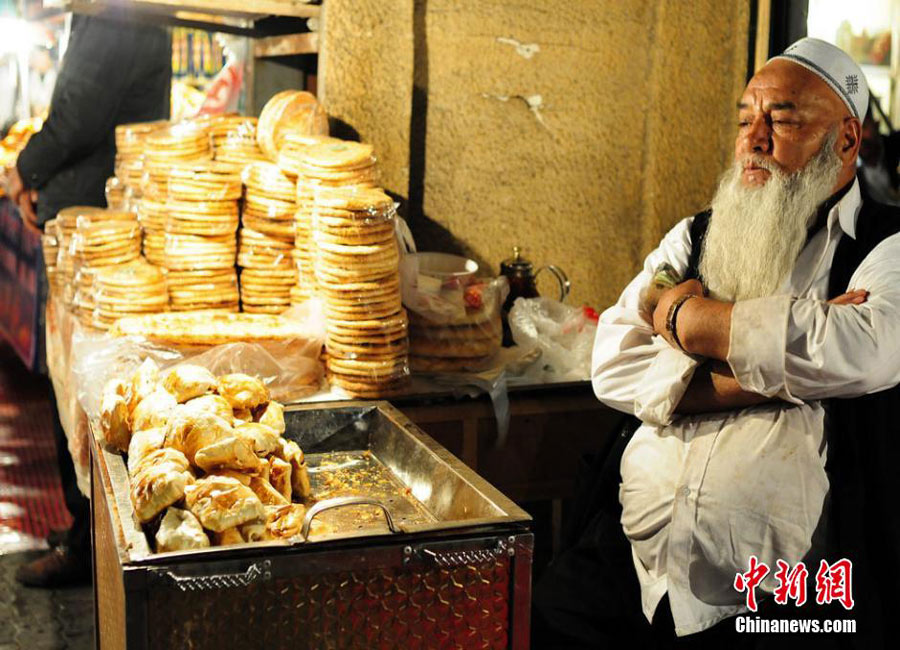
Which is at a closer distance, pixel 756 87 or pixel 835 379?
pixel 835 379

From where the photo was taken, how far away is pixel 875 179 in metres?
5.79

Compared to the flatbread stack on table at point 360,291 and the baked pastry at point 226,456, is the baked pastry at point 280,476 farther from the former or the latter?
the flatbread stack on table at point 360,291

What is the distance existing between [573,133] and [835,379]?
253 centimetres

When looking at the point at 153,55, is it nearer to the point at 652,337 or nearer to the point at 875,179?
the point at 652,337

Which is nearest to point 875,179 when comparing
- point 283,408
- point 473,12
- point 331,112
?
point 473,12

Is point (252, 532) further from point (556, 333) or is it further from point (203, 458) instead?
point (556, 333)

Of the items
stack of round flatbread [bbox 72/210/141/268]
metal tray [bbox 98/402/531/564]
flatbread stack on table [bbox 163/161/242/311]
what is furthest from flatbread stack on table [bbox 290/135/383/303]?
metal tray [bbox 98/402/531/564]

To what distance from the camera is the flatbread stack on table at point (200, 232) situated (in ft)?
12.9

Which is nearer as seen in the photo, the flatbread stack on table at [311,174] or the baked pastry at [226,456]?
the baked pastry at [226,456]

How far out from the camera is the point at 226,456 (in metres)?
2.22

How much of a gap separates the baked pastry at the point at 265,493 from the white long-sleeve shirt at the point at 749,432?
104 centimetres

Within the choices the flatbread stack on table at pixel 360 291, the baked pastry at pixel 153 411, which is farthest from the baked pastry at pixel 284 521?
the flatbread stack on table at pixel 360 291

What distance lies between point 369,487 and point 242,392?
404 mm

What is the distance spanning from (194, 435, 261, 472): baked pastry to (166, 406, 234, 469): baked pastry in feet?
0.08
